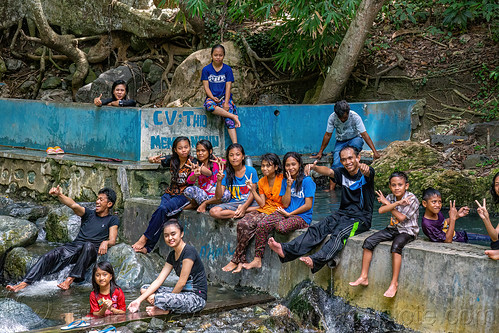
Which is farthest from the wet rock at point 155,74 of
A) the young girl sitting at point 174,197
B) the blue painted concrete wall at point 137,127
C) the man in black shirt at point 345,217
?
the man in black shirt at point 345,217

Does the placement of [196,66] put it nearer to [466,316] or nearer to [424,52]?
[424,52]

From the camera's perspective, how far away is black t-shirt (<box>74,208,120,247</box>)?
723cm

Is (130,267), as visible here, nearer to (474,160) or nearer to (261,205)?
(261,205)

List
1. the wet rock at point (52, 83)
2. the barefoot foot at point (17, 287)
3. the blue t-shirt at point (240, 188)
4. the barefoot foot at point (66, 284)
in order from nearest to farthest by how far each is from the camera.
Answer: the barefoot foot at point (17, 287), the barefoot foot at point (66, 284), the blue t-shirt at point (240, 188), the wet rock at point (52, 83)

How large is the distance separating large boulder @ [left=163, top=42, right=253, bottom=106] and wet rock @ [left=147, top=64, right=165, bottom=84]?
2137 mm

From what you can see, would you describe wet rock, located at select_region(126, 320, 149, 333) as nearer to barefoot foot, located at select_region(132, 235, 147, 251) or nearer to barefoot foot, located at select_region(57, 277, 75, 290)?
barefoot foot, located at select_region(57, 277, 75, 290)

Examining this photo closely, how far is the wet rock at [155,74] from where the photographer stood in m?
15.4

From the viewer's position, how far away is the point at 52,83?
53.6 feet

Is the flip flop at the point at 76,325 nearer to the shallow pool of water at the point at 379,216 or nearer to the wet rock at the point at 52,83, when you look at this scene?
the shallow pool of water at the point at 379,216

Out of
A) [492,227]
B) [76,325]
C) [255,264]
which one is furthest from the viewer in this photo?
[255,264]

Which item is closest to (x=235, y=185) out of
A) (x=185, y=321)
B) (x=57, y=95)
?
(x=185, y=321)

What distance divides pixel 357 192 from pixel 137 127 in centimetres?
397

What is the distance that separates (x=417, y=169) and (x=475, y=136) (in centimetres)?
167

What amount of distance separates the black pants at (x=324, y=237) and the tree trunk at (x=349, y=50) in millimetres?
6096
